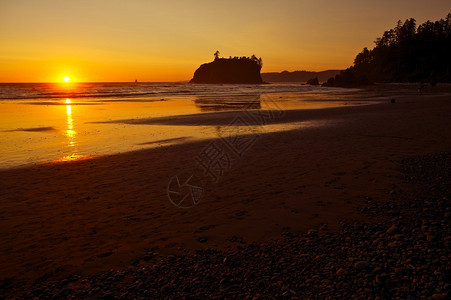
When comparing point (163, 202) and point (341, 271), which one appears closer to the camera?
point (341, 271)

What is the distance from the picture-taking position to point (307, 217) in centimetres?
610

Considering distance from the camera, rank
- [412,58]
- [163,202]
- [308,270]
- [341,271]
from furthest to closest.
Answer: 1. [412,58]
2. [163,202]
3. [308,270]
4. [341,271]

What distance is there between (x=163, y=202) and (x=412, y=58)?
122312 mm

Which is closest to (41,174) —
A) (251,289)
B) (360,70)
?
(251,289)

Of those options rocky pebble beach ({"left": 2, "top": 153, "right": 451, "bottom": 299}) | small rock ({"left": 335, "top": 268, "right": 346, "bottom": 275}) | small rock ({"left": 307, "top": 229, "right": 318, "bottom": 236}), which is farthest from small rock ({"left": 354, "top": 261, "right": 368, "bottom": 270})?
small rock ({"left": 307, "top": 229, "right": 318, "bottom": 236})

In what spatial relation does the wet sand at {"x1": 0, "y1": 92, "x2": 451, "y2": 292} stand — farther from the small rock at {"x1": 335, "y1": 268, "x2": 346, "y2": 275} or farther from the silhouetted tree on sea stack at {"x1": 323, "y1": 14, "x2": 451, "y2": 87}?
the silhouetted tree on sea stack at {"x1": 323, "y1": 14, "x2": 451, "y2": 87}

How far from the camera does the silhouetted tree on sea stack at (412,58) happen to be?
9531cm

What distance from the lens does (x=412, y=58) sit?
104 metres

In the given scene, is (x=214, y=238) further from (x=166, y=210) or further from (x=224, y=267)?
(x=166, y=210)

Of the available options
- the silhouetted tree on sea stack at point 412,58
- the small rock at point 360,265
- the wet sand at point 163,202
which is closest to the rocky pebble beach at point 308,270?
the small rock at point 360,265

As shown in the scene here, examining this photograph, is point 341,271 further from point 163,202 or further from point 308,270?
point 163,202

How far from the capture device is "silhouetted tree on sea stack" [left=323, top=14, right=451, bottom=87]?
95312 millimetres

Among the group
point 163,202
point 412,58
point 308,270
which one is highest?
point 412,58

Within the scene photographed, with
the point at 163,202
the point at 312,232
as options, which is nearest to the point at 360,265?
the point at 312,232
